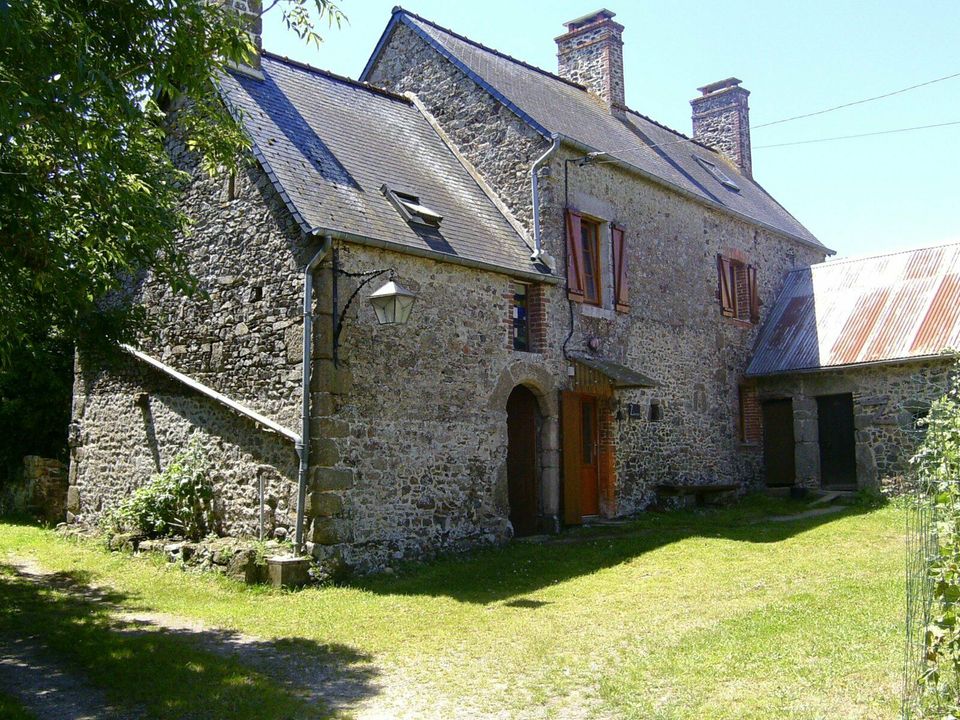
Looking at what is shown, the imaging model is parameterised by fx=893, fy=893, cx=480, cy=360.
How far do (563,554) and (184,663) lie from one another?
5.32 meters

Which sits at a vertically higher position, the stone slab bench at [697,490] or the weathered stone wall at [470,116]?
the weathered stone wall at [470,116]

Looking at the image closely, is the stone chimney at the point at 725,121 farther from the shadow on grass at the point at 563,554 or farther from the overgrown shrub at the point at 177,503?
the overgrown shrub at the point at 177,503

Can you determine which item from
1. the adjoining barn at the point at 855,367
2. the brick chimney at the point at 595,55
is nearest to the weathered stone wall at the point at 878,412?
the adjoining barn at the point at 855,367

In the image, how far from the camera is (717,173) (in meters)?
19.7

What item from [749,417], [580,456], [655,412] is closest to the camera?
[580,456]

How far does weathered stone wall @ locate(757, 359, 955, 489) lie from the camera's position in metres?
15.0

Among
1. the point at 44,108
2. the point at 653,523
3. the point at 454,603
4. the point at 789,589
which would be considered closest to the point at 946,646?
the point at 789,589

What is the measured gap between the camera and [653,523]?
1327 cm

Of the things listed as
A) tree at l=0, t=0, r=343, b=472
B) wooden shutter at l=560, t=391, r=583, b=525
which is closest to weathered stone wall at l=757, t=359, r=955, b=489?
wooden shutter at l=560, t=391, r=583, b=525

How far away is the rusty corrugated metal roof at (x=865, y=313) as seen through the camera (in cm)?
1550

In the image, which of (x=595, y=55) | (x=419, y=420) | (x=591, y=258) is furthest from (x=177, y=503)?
(x=595, y=55)

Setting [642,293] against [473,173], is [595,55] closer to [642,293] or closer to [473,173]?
[473,173]

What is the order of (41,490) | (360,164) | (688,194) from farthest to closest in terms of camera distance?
(688,194), (41,490), (360,164)

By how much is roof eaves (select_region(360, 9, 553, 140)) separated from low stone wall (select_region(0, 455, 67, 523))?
8724 mm
